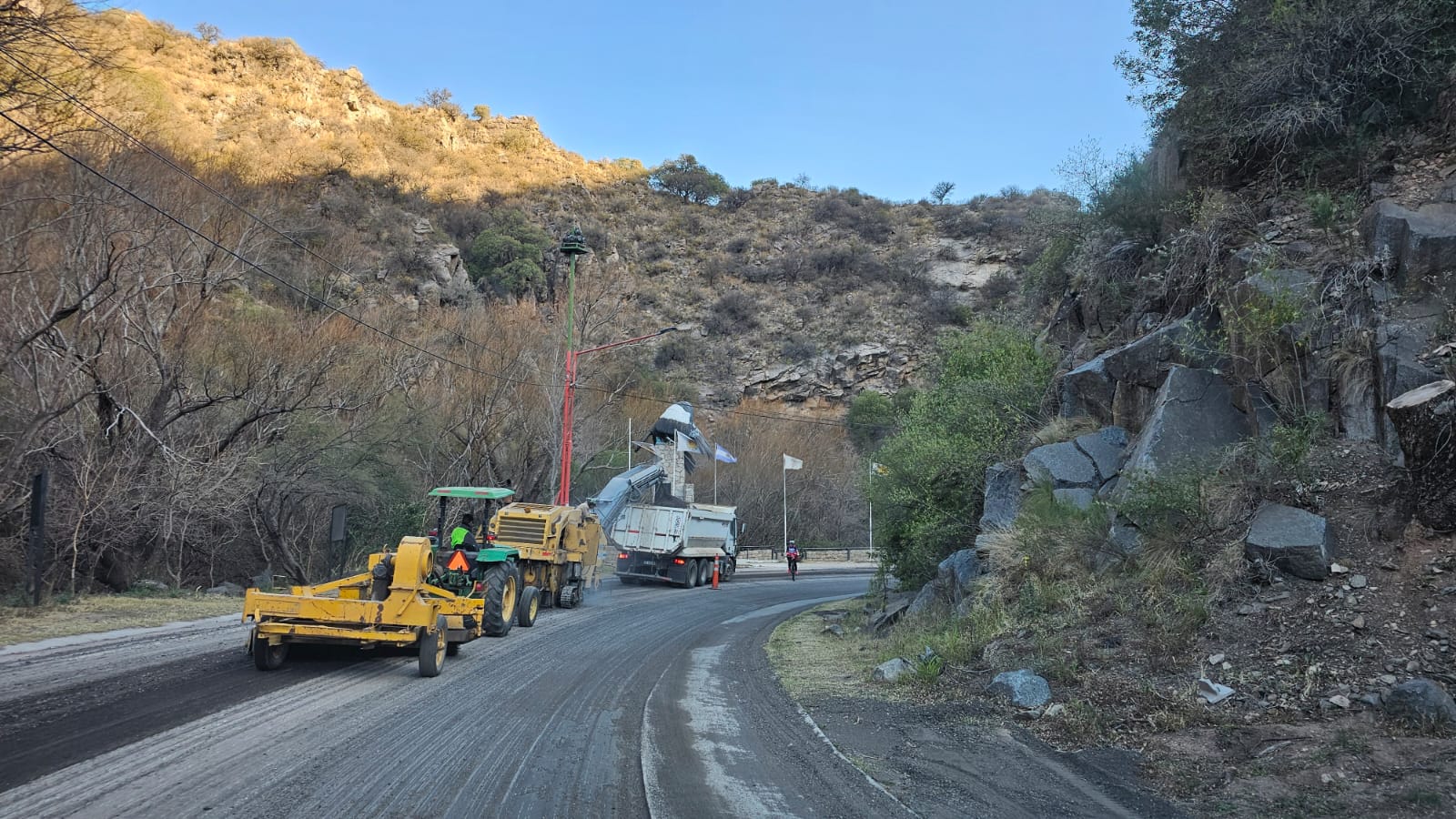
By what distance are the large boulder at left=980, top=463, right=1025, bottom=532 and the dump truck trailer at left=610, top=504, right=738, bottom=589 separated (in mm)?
15860

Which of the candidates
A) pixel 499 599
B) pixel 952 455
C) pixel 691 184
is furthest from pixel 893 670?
pixel 691 184

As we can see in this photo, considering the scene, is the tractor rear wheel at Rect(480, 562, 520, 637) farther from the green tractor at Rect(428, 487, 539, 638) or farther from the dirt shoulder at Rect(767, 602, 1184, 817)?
the dirt shoulder at Rect(767, 602, 1184, 817)

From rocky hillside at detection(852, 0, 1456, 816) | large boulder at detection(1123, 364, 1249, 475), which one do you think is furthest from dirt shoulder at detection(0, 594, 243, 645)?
large boulder at detection(1123, 364, 1249, 475)

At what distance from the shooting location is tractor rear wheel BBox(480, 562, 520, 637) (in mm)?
14305

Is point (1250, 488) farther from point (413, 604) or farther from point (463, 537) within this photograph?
point (463, 537)

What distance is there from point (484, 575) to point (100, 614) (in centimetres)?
608

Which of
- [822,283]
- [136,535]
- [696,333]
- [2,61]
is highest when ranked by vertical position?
[822,283]

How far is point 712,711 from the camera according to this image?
31.0ft

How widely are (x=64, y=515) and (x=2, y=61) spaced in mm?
8409

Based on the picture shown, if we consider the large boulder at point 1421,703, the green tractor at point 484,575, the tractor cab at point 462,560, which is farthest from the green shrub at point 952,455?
the large boulder at point 1421,703

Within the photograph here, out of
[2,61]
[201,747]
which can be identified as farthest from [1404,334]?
[2,61]

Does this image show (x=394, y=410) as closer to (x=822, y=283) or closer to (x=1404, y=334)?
(x=1404, y=334)

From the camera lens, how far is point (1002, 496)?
1544 cm

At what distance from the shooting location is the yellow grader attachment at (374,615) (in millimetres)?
10016
